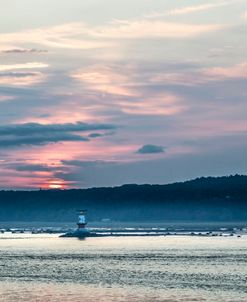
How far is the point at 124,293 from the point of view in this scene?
9412cm

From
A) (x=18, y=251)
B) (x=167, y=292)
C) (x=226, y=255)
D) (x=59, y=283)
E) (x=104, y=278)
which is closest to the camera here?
(x=167, y=292)

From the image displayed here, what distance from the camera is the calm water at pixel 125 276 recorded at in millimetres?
92000

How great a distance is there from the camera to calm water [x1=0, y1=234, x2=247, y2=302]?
92.0m

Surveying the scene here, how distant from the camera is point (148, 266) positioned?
136 metres

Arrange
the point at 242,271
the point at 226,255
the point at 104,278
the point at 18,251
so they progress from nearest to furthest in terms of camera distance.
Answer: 1. the point at 104,278
2. the point at 242,271
3. the point at 226,255
4. the point at 18,251

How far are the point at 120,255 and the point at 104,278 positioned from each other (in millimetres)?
57239

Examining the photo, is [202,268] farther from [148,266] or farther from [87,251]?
[87,251]

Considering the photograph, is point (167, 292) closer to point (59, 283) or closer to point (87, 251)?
point (59, 283)

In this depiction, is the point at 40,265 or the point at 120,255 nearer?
the point at 40,265

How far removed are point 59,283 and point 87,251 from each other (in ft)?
274

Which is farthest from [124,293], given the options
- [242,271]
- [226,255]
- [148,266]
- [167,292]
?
[226,255]

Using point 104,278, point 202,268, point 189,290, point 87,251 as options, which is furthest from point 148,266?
point 87,251

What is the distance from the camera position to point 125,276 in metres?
116

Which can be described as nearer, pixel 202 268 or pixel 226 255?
pixel 202 268
